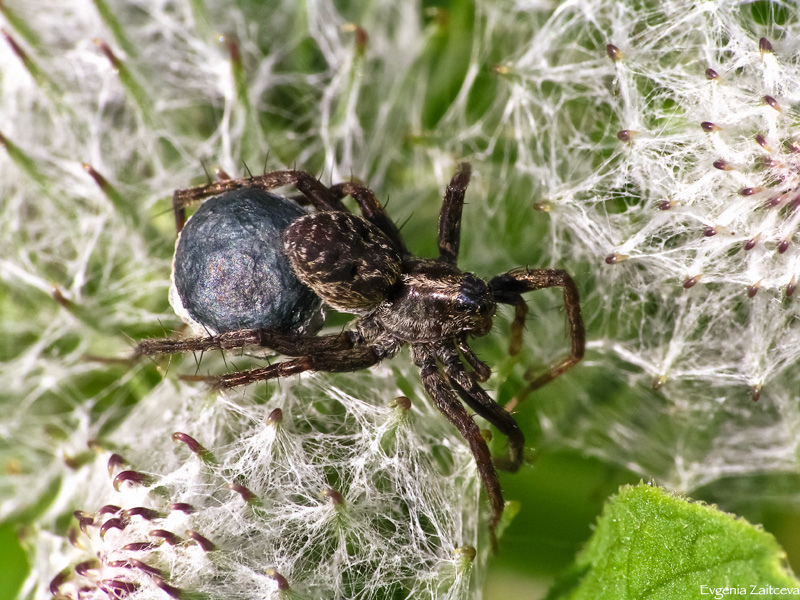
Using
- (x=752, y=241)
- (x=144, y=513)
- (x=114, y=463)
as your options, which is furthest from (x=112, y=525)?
(x=752, y=241)

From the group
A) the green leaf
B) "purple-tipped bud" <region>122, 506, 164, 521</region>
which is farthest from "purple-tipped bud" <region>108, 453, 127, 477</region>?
the green leaf

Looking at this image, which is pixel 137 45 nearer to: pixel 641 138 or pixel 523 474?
pixel 641 138

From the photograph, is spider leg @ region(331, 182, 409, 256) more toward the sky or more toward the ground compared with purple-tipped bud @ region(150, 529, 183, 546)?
more toward the sky

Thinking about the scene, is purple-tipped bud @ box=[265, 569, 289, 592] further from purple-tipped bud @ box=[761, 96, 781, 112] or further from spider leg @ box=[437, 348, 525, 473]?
purple-tipped bud @ box=[761, 96, 781, 112]

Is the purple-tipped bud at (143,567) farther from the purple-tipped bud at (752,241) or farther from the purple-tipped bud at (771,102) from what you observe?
the purple-tipped bud at (771,102)

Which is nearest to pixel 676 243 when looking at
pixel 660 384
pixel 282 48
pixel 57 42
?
pixel 660 384

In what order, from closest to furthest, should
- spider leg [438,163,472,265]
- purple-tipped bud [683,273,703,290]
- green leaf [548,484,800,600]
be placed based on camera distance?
green leaf [548,484,800,600] → purple-tipped bud [683,273,703,290] → spider leg [438,163,472,265]

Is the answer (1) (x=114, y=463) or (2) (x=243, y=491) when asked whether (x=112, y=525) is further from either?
(2) (x=243, y=491)
